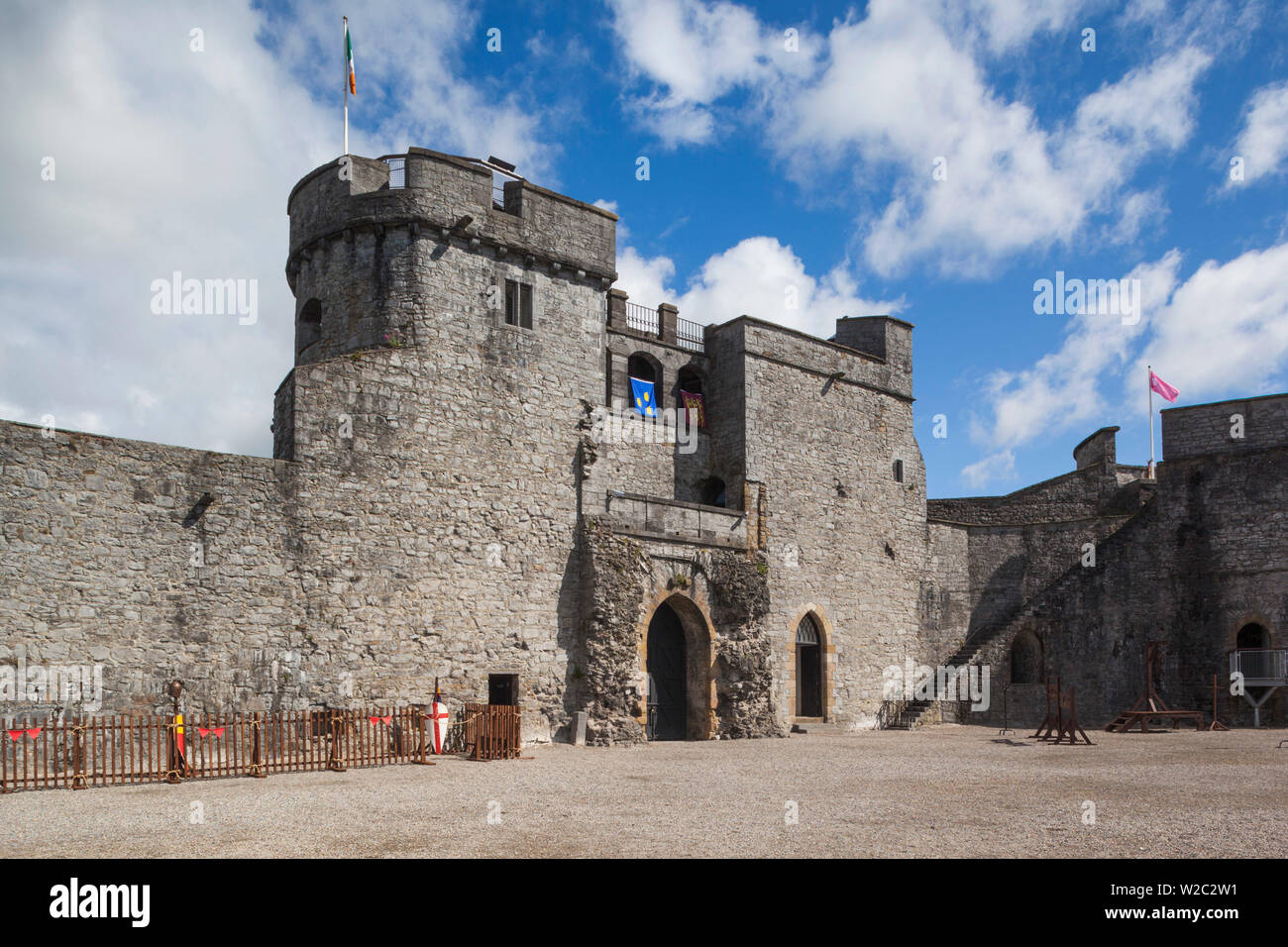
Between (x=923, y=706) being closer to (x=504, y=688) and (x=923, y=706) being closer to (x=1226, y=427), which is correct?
(x=1226, y=427)

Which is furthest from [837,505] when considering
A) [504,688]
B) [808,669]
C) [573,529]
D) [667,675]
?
[504,688]

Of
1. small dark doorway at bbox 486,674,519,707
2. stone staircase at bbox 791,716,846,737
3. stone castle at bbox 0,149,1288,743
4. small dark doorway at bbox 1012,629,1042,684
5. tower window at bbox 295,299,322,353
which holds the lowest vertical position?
stone staircase at bbox 791,716,846,737

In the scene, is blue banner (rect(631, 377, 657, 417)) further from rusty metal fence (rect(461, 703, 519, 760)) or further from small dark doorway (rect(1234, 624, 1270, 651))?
small dark doorway (rect(1234, 624, 1270, 651))

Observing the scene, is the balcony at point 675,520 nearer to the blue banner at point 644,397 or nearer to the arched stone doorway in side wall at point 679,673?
the arched stone doorway in side wall at point 679,673

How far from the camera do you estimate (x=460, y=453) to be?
66.7 feet

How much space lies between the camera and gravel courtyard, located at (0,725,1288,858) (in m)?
8.93

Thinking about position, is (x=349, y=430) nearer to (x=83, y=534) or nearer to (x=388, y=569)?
(x=388, y=569)

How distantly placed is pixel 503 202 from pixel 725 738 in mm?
13141

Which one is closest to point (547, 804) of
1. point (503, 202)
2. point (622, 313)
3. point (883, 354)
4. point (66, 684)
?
point (66, 684)

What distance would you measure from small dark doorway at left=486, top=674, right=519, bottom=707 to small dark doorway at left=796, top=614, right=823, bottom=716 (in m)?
8.95

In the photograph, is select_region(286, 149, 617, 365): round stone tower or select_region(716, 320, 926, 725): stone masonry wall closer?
select_region(286, 149, 617, 365): round stone tower

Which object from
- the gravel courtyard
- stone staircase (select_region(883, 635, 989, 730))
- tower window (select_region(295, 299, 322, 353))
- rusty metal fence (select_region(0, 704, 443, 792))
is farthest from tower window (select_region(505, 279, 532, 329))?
stone staircase (select_region(883, 635, 989, 730))

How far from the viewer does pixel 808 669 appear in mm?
26797

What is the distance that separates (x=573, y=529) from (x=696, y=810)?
440 inches
